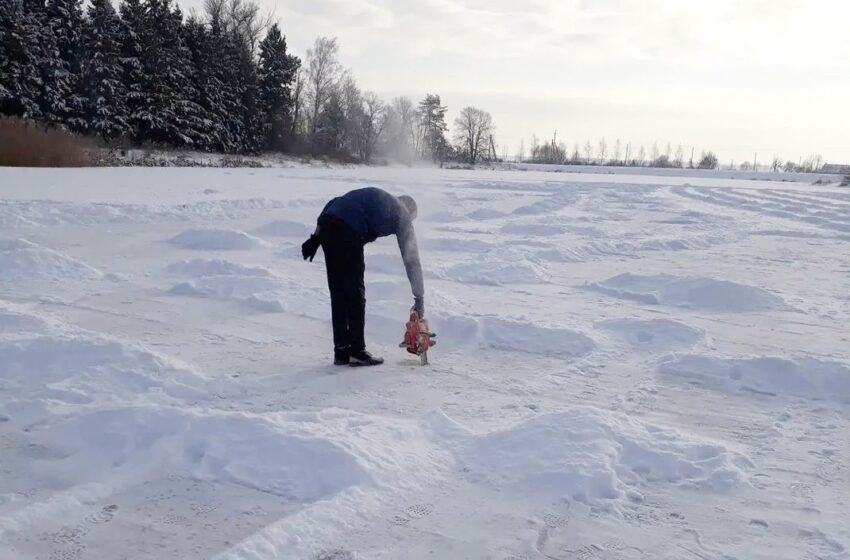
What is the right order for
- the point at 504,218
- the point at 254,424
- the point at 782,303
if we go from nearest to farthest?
the point at 254,424 < the point at 782,303 < the point at 504,218

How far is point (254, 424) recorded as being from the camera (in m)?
3.71

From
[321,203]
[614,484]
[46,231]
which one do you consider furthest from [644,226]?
→ [614,484]

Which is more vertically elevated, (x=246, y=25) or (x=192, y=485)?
(x=246, y=25)

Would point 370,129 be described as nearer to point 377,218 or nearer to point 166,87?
point 166,87

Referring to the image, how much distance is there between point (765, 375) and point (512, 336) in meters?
2.07

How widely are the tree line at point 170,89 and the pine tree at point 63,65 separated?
6cm

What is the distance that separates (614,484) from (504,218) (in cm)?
1459

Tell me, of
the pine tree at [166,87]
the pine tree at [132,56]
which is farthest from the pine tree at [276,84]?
the pine tree at [132,56]

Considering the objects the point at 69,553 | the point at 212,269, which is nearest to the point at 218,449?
the point at 69,553

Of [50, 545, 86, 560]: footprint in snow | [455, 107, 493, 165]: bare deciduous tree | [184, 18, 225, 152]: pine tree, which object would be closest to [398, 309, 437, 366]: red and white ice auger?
[50, 545, 86, 560]: footprint in snow

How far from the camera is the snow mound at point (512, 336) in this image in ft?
19.5

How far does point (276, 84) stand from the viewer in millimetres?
56688

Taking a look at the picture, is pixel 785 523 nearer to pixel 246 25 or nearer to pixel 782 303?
pixel 782 303

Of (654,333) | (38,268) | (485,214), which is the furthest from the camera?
(485,214)
